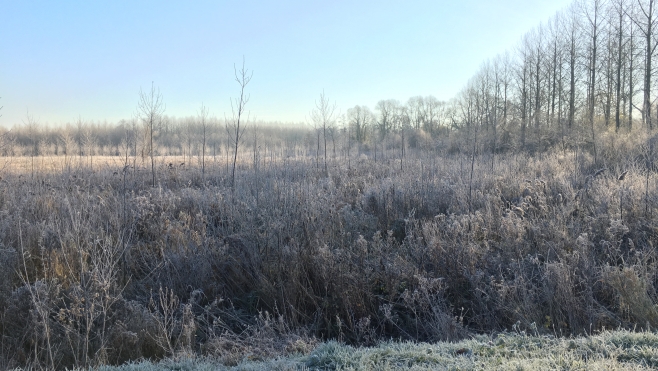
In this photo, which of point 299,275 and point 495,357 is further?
point 299,275

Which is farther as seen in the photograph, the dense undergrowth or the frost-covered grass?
the dense undergrowth

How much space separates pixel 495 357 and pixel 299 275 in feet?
11.6

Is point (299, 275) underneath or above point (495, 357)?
underneath

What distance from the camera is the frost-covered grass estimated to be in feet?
8.60

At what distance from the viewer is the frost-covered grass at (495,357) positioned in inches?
103

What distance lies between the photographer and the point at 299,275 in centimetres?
601

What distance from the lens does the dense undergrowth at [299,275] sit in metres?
4.73

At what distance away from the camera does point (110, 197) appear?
375 inches

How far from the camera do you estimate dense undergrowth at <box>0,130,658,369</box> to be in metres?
4.73

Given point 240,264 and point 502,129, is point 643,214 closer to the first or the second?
point 240,264

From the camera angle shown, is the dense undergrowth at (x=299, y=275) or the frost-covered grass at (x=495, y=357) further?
the dense undergrowth at (x=299, y=275)

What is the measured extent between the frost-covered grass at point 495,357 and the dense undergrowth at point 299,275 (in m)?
0.77

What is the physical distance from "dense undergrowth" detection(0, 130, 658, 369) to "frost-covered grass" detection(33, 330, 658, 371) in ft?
2.52

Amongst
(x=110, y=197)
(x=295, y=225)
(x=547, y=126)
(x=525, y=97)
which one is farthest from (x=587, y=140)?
(x=110, y=197)
